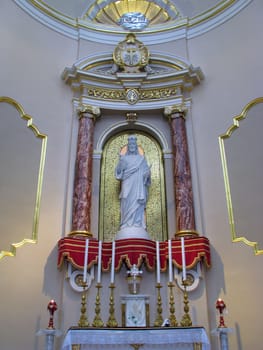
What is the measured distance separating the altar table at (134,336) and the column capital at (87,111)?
3394mm

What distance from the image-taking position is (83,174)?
5621 mm

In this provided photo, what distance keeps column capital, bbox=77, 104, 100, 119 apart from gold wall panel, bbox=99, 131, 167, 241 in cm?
57

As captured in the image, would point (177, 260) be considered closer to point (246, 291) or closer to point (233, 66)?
point (246, 291)

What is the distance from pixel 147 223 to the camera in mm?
5793

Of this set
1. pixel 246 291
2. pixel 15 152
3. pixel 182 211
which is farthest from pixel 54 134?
pixel 246 291

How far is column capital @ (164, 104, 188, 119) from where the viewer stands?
6117 mm

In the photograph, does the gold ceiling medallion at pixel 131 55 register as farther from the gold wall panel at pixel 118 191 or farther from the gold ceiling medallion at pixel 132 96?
the gold wall panel at pixel 118 191

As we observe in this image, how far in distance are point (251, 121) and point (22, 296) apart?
3845 mm

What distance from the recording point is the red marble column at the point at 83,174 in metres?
5.29

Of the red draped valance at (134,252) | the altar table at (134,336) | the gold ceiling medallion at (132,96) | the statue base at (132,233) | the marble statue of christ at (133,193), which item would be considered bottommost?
the altar table at (134,336)

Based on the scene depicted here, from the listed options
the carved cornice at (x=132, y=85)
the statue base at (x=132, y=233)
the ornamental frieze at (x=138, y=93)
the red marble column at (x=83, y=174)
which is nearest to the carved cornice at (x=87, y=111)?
the red marble column at (x=83, y=174)

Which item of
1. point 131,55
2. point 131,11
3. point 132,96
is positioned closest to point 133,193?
point 132,96

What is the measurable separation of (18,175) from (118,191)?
1516 mm

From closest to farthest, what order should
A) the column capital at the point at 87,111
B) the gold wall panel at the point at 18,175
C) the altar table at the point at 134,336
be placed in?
the altar table at the point at 134,336, the gold wall panel at the point at 18,175, the column capital at the point at 87,111
